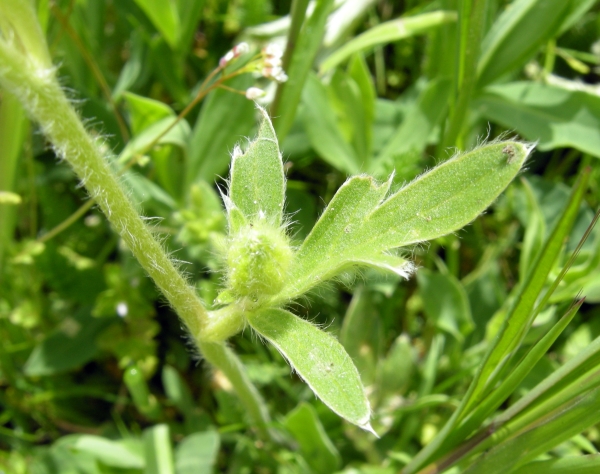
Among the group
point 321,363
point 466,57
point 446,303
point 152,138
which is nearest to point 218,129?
point 152,138

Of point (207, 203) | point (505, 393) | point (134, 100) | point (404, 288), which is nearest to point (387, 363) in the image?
point (404, 288)

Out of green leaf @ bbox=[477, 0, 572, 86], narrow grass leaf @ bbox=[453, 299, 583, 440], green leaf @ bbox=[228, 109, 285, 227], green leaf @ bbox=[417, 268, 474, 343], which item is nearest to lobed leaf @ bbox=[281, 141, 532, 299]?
green leaf @ bbox=[228, 109, 285, 227]

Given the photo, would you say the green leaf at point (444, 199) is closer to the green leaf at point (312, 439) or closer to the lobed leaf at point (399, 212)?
the lobed leaf at point (399, 212)

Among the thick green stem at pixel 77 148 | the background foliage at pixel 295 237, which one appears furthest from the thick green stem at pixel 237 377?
the thick green stem at pixel 77 148

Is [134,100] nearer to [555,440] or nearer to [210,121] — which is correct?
[210,121]

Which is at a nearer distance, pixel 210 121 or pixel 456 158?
pixel 456 158

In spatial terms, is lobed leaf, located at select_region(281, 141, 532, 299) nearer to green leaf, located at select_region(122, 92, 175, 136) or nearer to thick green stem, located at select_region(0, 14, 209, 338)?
thick green stem, located at select_region(0, 14, 209, 338)

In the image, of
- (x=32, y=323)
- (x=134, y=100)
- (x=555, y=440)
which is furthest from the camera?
(x=32, y=323)
